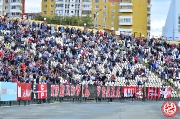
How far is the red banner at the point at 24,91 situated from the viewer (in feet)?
119

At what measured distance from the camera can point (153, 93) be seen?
1993 inches

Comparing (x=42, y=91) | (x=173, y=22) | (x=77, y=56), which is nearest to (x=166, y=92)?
(x=77, y=56)

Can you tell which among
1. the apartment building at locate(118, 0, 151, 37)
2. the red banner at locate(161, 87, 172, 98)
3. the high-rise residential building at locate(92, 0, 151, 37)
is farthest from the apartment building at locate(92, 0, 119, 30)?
the red banner at locate(161, 87, 172, 98)

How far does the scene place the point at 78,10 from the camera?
5586 inches

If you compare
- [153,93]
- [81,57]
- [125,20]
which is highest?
[125,20]

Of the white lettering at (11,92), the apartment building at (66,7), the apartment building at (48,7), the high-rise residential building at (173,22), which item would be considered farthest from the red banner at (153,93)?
the apartment building at (48,7)

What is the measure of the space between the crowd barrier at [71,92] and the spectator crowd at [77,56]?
2.00m

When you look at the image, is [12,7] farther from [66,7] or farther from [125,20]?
[125,20]

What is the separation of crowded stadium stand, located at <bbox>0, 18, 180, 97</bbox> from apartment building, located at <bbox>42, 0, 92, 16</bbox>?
74606mm

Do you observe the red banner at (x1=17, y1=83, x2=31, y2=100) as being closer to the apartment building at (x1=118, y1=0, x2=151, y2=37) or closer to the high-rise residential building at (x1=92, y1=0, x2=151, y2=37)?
the high-rise residential building at (x1=92, y1=0, x2=151, y2=37)

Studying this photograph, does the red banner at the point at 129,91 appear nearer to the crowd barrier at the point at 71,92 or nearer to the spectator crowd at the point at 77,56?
A: the crowd barrier at the point at 71,92

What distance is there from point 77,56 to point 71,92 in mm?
10522

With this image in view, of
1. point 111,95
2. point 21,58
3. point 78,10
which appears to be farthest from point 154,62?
point 78,10

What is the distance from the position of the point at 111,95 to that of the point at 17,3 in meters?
104
